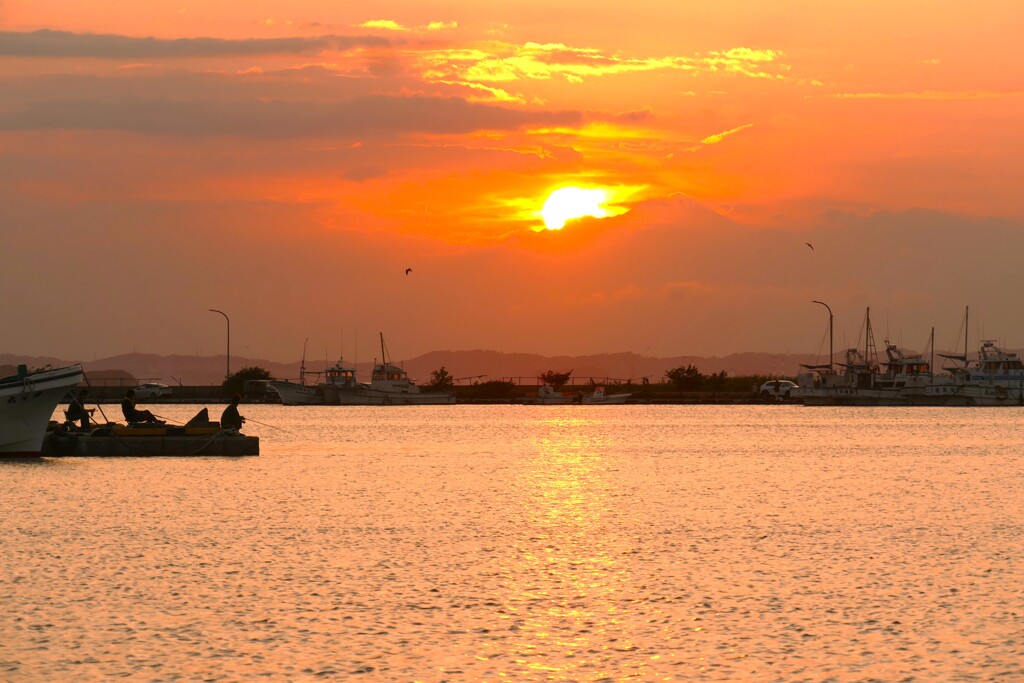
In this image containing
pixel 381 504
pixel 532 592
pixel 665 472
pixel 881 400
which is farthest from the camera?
pixel 881 400

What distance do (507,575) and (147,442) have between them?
120 feet

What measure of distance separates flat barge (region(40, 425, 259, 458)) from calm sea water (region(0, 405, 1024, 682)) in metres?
1.05

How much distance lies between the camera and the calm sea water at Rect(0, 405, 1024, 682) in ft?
63.5

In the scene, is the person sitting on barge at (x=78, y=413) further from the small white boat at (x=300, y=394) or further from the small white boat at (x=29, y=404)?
the small white boat at (x=300, y=394)

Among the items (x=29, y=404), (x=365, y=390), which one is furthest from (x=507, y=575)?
(x=365, y=390)

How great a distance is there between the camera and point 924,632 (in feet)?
69.9

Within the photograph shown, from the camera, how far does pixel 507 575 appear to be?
27703 millimetres

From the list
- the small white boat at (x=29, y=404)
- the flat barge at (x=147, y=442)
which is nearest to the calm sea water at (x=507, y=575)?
the flat barge at (x=147, y=442)

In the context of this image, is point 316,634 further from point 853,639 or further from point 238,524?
point 238,524

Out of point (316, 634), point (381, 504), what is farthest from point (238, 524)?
point (316, 634)

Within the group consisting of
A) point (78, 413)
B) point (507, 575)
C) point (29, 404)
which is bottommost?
point (507, 575)

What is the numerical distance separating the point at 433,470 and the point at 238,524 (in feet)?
86.3

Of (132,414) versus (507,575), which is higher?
(132,414)

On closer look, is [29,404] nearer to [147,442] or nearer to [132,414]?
[132,414]
